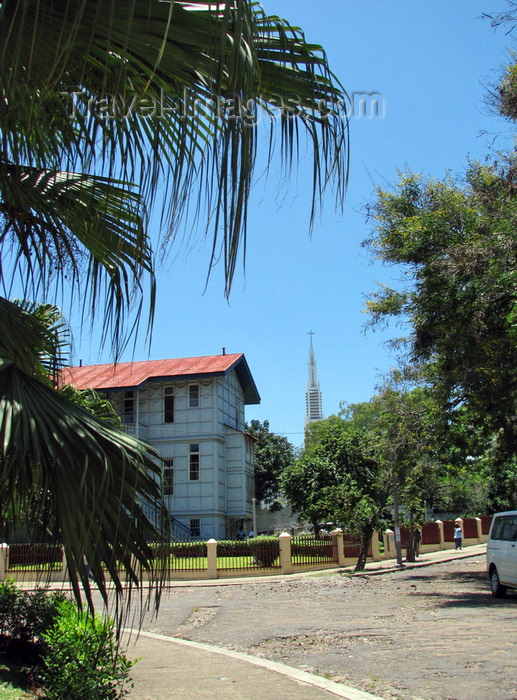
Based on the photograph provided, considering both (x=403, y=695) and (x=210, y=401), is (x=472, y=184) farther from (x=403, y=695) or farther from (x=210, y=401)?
(x=210, y=401)

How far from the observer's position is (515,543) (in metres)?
13.7

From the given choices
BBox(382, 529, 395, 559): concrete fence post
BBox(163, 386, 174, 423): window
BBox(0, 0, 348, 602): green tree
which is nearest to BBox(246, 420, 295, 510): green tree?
BBox(163, 386, 174, 423): window

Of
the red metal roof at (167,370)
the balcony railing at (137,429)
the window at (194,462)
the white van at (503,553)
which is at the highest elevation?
the red metal roof at (167,370)

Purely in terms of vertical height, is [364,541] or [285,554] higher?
[364,541]

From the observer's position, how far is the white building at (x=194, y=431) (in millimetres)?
33375

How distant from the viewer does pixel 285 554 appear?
2397cm

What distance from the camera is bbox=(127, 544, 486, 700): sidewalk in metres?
6.41

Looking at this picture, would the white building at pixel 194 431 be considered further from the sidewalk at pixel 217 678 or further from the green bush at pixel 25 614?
the green bush at pixel 25 614

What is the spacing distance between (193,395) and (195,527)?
684 cm

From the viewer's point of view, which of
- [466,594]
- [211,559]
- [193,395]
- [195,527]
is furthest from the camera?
[193,395]

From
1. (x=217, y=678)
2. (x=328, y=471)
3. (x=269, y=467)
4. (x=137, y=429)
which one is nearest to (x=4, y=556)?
(x=217, y=678)

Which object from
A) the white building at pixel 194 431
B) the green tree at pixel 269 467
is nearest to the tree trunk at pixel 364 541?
the white building at pixel 194 431

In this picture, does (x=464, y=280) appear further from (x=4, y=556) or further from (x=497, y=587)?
(x=4, y=556)

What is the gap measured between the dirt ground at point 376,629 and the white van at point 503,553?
1.24 ft
